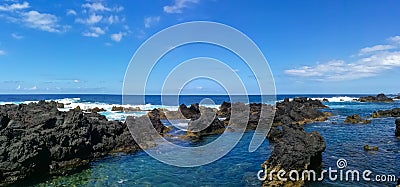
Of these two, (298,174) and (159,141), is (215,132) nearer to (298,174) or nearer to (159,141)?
(159,141)

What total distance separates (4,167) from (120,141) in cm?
930

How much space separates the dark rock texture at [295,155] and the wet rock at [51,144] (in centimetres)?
1149

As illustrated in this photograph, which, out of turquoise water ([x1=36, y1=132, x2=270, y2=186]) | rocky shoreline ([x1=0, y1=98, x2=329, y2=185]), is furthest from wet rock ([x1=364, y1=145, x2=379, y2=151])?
turquoise water ([x1=36, y1=132, x2=270, y2=186])

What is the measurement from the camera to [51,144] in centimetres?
1814

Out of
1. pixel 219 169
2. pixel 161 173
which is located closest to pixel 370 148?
pixel 219 169

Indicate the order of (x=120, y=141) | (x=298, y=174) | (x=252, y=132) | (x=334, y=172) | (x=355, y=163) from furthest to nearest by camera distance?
(x=252, y=132), (x=120, y=141), (x=355, y=163), (x=334, y=172), (x=298, y=174)

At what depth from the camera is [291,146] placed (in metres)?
16.8

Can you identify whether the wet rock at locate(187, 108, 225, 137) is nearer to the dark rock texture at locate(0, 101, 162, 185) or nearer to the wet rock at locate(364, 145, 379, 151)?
the dark rock texture at locate(0, 101, 162, 185)

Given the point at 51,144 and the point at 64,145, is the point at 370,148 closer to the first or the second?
the point at 64,145

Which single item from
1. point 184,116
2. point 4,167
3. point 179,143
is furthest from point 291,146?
point 184,116

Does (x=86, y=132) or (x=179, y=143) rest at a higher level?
(x=86, y=132)

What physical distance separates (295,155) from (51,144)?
1450 cm

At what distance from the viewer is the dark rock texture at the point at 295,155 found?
15.3 meters

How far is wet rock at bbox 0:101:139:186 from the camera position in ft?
51.0
